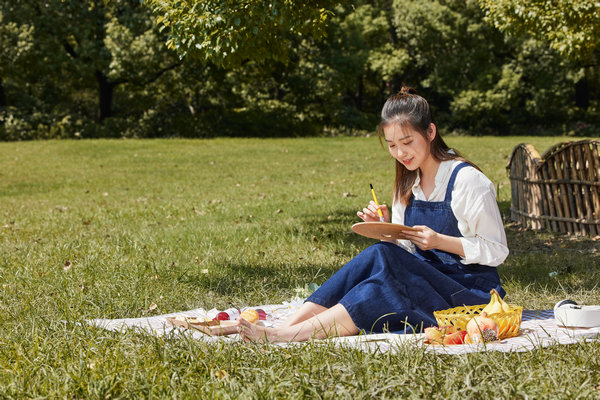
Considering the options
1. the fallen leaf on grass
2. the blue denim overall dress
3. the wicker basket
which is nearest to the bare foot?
the blue denim overall dress

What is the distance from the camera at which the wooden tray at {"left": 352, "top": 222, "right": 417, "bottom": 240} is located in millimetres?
3283

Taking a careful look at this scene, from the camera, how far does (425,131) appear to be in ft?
11.6

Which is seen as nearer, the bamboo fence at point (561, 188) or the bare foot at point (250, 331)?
the bare foot at point (250, 331)

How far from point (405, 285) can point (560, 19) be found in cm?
789

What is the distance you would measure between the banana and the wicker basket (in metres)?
0.03

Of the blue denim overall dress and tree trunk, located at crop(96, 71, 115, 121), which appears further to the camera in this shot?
tree trunk, located at crop(96, 71, 115, 121)

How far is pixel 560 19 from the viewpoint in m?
9.68

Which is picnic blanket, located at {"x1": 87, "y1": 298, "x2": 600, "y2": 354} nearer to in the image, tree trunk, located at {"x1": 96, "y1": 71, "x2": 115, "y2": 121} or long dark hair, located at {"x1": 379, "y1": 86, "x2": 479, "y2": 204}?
long dark hair, located at {"x1": 379, "y1": 86, "x2": 479, "y2": 204}

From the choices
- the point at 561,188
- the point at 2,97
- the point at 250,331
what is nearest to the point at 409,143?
the point at 250,331

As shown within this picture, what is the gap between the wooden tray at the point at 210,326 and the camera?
3.39m

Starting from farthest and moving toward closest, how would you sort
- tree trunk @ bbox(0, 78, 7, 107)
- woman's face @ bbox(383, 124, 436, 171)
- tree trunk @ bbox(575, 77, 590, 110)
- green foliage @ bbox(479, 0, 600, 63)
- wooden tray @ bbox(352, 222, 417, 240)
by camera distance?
tree trunk @ bbox(575, 77, 590, 110), tree trunk @ bbox(0, 78, 7, 107), green foliage @ bbox(479, 0, 600, 63), woman's face @ bbox(383, 124, 436, 171), wooden tray @ bbox(352, 222, 417, 240)

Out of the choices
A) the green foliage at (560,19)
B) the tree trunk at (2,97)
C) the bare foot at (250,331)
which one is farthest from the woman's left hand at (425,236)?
the tree trunk at (2,97)

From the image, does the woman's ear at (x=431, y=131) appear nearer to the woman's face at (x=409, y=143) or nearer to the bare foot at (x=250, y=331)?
the woman's face at (x=409, y=143)

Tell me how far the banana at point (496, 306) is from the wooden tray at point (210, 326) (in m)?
1.37
